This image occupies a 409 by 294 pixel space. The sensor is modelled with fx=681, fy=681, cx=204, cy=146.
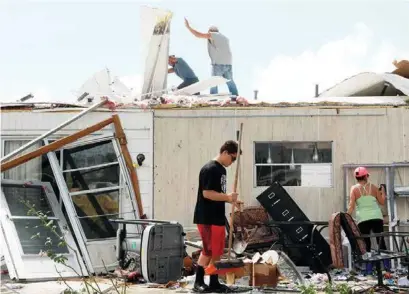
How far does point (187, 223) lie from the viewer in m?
11.5

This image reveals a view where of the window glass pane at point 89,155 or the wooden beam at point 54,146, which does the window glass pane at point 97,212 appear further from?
the wooden beam at point 54,146

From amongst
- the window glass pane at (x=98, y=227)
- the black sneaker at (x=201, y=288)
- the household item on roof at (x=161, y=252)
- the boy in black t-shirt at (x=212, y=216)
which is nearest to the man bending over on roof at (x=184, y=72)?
the window glass pane at (x=98, y=227)

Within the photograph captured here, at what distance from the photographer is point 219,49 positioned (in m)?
13.4

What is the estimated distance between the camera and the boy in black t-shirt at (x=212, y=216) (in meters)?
8.13

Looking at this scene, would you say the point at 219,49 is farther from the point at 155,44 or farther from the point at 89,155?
the point at 89,155

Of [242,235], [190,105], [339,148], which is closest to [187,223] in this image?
[242,235]

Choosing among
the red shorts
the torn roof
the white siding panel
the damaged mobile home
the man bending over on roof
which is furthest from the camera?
the man bending over on roof

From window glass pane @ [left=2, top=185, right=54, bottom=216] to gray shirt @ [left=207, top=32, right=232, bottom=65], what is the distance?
435cm

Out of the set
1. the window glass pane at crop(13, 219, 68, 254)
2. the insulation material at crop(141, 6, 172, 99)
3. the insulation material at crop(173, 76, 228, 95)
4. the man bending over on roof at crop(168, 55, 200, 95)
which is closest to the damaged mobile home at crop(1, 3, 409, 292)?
the window glass pane at crop(13, 219, 68, 254)

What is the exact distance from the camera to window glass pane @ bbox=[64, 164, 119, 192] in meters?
11.4

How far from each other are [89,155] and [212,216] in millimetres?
4022

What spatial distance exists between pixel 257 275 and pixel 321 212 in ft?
9.93

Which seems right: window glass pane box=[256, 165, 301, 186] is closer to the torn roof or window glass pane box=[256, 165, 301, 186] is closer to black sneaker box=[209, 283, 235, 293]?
the torn roof

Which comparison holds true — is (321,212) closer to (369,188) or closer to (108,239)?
(369,188)
